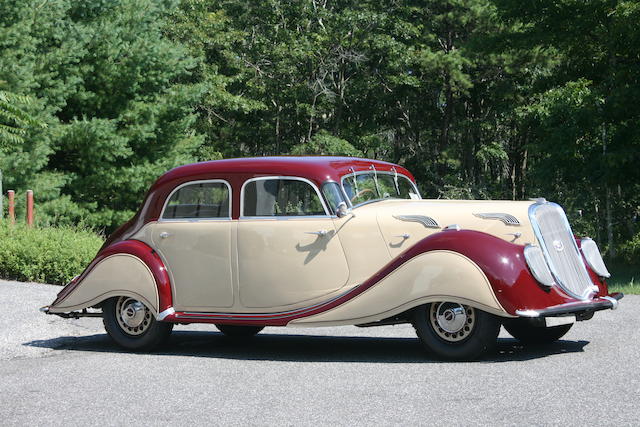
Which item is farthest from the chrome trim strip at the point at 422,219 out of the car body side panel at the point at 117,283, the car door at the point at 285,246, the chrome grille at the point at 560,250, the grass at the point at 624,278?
the grass at the point at 624,278

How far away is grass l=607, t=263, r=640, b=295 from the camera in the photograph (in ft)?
56.1

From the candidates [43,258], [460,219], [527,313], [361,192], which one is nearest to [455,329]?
[527,313]

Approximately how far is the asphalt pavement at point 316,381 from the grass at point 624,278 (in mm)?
6681

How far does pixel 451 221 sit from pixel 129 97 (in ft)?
87.3

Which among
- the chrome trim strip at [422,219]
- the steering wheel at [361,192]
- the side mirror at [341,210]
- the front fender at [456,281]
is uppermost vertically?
the steering wheel at [361,192]

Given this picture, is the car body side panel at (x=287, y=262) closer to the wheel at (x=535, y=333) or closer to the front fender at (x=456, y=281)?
the front fender at (x=456, y=281)

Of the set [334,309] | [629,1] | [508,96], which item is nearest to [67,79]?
[629,1]

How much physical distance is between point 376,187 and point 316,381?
100 inches

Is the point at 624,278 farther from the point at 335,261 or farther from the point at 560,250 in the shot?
the point at 335,261

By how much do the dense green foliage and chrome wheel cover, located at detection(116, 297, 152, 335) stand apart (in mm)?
5218

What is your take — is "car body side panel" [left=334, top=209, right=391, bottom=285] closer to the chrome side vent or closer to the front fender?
the front fender

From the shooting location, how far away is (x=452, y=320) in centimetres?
801

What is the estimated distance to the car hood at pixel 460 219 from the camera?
8.18 m

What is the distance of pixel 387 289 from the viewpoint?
322 inches
